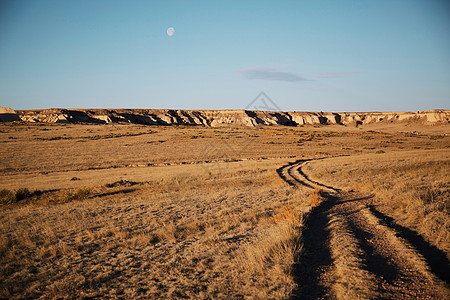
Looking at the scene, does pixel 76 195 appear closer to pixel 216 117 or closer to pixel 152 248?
pixel 152 248

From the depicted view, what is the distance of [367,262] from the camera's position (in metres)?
5.43

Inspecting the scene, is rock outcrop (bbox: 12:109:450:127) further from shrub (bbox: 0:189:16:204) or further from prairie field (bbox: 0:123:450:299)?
prairie field (bbox: 0:123:450:299)

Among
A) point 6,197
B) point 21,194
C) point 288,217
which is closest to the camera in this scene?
point 288,217

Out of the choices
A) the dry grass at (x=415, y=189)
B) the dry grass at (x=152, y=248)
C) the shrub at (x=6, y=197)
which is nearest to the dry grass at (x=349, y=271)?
the dry grass at (x=152, y=248)

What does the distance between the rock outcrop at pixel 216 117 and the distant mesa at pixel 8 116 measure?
2.08ft

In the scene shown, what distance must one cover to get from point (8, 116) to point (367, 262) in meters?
115

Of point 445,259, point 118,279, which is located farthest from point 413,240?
point 118,279

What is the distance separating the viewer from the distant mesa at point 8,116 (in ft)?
281

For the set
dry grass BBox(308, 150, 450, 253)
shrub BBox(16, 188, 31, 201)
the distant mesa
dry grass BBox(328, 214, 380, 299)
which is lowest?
shrub BBox(16, 188, 31, 201)

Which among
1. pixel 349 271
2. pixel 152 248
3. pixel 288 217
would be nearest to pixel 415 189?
pixel 288 217

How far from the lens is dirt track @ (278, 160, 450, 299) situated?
14.6 feet

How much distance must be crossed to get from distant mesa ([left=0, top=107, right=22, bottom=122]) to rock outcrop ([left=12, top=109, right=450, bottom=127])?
0.63 m

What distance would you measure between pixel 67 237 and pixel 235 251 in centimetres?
A: 547

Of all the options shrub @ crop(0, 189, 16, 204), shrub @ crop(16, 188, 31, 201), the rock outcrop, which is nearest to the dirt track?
shrub @ crop(0, 189, 16, 204)
